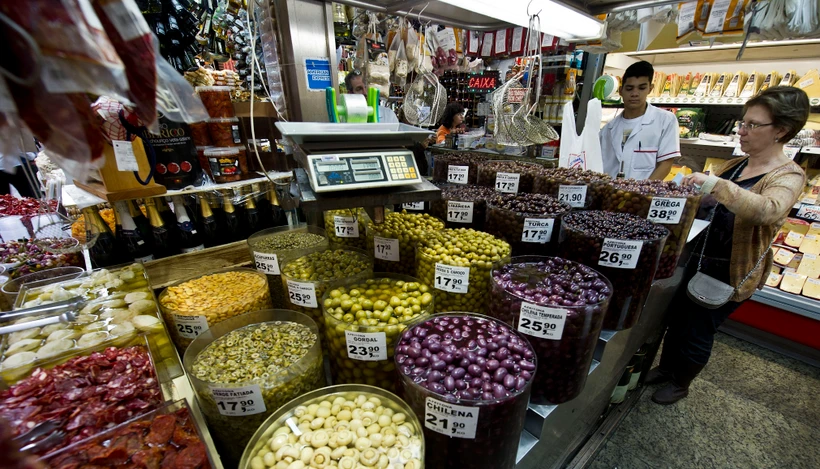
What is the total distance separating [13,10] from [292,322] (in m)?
0.97

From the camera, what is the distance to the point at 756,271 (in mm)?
1920

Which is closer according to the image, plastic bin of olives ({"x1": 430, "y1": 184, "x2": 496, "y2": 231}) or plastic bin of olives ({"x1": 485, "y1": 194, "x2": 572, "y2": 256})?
plastic bin of olives ({"x1": 485, "y1": 194, "x2": 572, "y2": 256})

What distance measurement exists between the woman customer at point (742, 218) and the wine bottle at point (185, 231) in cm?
240

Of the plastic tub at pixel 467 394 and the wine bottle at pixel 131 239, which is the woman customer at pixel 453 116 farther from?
A: the plastic tub at pixel 467 394

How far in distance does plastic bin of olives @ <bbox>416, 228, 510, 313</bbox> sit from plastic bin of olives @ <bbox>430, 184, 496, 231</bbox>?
0.30 metres

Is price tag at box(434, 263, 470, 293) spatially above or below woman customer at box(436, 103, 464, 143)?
below

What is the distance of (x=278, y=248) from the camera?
1459 mm

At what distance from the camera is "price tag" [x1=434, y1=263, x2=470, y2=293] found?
1.14m

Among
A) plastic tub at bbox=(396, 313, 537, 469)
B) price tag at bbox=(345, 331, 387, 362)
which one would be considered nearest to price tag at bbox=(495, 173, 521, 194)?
plastic tub at bbox=(396, 313, 537, 469)

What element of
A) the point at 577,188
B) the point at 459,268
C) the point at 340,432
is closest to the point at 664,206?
the point at 577,188

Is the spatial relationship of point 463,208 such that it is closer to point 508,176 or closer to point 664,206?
point 508,176

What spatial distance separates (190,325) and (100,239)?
0.90 metres

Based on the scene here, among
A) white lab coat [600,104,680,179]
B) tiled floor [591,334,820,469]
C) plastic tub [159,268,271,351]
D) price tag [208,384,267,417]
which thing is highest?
white lab coat [600,104,680,179]

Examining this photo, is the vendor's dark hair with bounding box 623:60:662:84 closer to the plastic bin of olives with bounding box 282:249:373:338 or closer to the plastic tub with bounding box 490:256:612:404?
the plastic tub with bounding box 490:256:612:404
